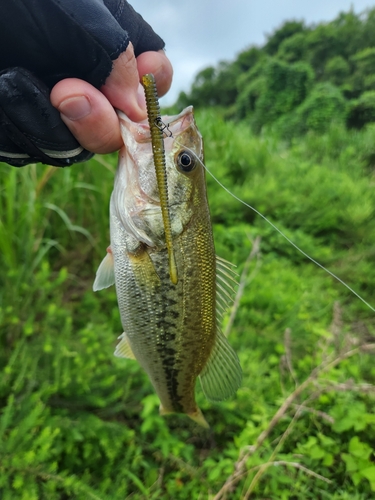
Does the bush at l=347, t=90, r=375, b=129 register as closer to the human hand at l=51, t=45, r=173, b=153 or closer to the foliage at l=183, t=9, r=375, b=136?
the foliage at l=183, t=9, r=375, b=136

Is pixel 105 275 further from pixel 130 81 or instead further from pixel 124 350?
pixel 130 81

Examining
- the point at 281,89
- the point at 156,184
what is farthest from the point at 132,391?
the point at 281,89

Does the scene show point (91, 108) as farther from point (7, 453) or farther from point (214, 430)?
point (214, 430)

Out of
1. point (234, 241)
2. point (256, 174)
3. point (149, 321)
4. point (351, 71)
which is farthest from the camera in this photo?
point (351, 71)

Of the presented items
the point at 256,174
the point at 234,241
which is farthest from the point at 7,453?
the point at 256,174

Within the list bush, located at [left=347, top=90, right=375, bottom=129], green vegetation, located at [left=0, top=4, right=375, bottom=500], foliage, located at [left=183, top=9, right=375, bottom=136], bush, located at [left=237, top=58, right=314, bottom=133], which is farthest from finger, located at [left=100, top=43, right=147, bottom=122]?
bush, located at [left=237, top=58, right=314, bottom=133]

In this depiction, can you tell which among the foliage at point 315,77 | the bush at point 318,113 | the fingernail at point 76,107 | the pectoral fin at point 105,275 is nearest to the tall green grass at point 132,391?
the pectoral fin at point 105,275

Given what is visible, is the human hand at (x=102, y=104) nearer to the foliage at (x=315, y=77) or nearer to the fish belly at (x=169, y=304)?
the fish belly at (x=169, y=304)
